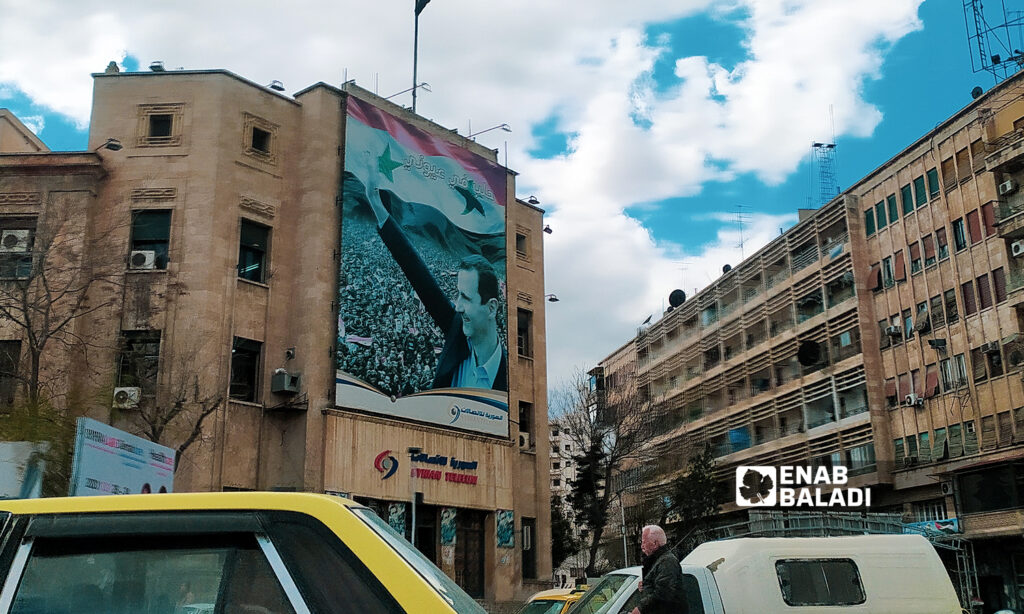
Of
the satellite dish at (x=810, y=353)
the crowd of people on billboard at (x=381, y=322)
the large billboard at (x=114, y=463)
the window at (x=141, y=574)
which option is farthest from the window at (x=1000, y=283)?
the window at (x=141, y=574)

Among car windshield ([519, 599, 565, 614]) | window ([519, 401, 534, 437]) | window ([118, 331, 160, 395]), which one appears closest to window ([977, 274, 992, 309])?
window ([519, 401, 534, 437])

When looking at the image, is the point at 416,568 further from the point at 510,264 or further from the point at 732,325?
the point at 732,325

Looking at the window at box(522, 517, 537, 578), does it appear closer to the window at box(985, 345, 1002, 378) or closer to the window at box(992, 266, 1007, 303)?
the window at box(985, 345, 1002, 378)

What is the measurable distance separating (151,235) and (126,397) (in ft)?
17.3

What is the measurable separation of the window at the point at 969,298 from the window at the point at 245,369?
2764 cm

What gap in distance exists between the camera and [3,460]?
1032 cm

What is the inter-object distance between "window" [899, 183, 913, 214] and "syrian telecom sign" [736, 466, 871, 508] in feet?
38.8

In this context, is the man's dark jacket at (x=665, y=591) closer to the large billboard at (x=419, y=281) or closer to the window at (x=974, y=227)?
→ the large billboard at (x=419, y=281)

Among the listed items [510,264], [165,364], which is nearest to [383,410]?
[165,364]

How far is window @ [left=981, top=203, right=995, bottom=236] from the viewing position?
37.4m

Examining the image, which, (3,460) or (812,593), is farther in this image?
(3,460)

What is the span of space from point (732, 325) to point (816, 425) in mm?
11013

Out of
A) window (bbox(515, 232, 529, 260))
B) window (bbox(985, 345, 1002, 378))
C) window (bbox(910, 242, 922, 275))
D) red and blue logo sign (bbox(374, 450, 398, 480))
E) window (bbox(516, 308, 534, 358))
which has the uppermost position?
window (bbox(910, 242, 922, 275))

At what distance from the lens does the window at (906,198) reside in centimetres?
4256
